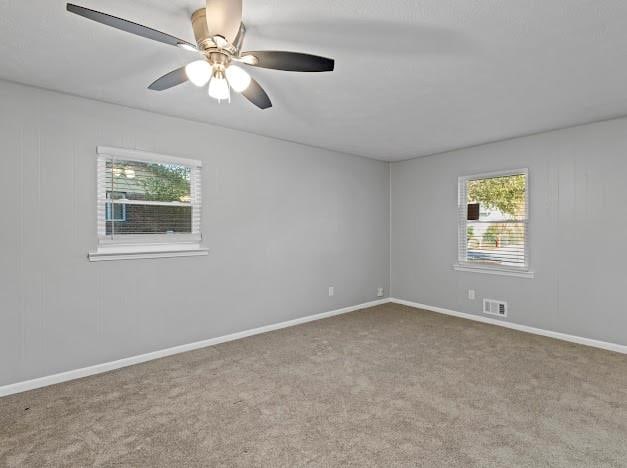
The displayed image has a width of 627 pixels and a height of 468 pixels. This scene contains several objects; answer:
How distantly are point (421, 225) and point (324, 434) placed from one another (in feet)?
12.4

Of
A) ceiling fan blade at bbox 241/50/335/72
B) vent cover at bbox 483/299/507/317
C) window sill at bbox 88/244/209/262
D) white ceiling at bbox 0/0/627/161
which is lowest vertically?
vent cover at bbox 483/299/507/317

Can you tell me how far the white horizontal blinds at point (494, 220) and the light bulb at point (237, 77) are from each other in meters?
3.67

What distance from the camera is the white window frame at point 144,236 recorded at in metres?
3.05

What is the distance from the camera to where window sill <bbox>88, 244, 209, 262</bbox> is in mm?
3041

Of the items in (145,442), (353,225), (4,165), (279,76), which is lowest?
(145,442)

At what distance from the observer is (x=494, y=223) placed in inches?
176

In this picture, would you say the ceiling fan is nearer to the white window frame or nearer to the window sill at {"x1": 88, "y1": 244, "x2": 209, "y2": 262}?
the white window frame

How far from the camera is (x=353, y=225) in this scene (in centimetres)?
518

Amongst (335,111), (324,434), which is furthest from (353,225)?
(324,434)

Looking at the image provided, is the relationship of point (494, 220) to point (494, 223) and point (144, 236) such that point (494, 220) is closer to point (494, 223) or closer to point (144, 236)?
point (494, 223)

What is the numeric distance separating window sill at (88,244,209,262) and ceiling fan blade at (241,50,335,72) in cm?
220

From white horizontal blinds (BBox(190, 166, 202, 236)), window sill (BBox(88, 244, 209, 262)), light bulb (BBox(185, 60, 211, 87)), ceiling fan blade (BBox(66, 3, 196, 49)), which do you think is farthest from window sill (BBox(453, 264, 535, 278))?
ceiling fan blade (BBox(66, 3, 196, 49))

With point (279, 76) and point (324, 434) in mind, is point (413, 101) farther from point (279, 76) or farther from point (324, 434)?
point (324, 434)

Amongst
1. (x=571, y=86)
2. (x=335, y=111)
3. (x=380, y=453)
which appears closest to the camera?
(x=380, y=453)
